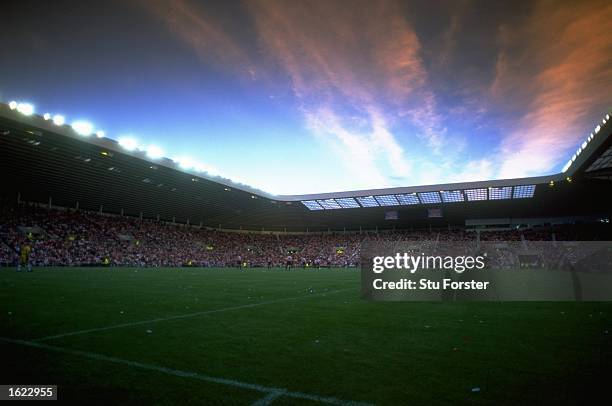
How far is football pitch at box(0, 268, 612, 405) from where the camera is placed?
392 cm

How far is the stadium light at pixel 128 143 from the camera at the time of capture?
110 ft

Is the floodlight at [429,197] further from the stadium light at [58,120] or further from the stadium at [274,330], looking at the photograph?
the stadium light at [58,120]

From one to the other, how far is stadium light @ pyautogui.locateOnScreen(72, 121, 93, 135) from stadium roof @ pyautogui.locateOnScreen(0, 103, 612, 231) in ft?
0.24

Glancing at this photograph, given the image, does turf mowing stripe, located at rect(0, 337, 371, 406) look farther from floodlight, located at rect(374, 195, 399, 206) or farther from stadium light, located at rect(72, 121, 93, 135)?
floodlight, located at rect(374, 195, 399, 206)

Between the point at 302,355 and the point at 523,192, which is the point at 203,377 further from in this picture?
the point at 523,192

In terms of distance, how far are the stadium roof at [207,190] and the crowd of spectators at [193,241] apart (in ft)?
7.91

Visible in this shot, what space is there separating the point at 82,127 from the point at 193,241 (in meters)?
30.6

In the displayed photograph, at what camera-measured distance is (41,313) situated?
8445 mm

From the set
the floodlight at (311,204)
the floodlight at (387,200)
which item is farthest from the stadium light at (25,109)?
the floodlight at (387,200)

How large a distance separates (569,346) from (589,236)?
5353 cm

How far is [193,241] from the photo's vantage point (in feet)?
190

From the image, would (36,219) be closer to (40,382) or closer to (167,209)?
(167,209)

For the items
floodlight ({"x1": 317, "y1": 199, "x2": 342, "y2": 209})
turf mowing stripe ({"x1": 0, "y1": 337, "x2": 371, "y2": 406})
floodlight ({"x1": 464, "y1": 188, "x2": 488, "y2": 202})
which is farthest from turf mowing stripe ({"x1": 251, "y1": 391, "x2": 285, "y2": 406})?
floodlight ({"x1": 317, "y1": 199, "x2": 342, "y2": 209})

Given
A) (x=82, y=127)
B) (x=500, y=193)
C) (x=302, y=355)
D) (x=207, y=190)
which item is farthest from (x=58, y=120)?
(x=500, y=193)
